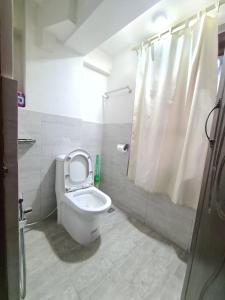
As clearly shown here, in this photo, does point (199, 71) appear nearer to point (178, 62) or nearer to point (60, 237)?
point (178, 62)

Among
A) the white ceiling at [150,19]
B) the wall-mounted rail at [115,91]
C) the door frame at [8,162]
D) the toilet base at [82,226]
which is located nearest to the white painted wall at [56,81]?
the wall-mounted rail at [115,91]

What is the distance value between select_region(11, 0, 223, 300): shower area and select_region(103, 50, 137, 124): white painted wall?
14 millimetres

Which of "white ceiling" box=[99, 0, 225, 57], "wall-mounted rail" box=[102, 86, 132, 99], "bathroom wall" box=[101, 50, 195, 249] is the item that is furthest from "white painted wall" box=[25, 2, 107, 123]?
"white ceiling" box=[99, 0, 225, 57]

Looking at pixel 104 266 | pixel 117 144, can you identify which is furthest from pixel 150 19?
pixel 104 266

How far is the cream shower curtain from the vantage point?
48.7 inches

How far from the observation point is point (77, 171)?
1.74 meters

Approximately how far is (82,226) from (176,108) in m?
1.49

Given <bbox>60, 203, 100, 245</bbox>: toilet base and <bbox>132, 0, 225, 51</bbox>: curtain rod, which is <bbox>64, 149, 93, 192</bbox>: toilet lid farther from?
<bbox>132, 0, 225, 51</bbox>: curtain rod

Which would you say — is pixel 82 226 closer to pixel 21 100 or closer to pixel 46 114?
pixel 46 114

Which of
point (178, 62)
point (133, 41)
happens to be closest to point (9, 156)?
point (178, 62)

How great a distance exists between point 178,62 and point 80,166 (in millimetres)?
1506

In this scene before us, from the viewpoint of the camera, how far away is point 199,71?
125cm

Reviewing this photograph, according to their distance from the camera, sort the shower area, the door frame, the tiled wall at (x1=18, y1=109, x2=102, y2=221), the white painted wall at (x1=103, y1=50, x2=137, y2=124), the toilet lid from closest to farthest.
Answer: the door frame < the shower area < the tiled wall at (x1=18, y1=109, x2=102, y2=221) < the toilet lid < the white painted wall at (x1=103, y1=50, x2=137, y2=124)

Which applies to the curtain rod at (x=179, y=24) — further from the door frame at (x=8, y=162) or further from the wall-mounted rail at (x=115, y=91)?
the door frame at (x=8, y=162)
